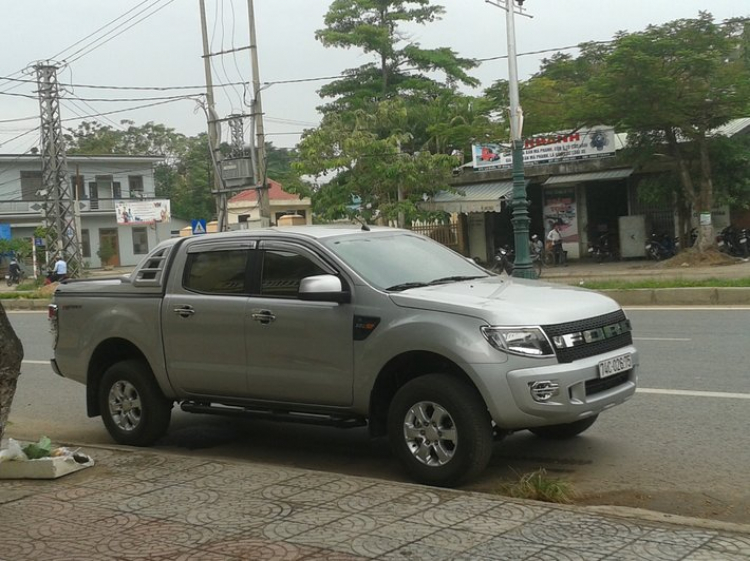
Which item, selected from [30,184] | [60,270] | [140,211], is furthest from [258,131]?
[30,184]

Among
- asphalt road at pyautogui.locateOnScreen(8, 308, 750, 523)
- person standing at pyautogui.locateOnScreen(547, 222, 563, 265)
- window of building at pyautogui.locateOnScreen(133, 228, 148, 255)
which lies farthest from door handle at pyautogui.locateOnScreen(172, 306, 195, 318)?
window of building at pyautogui.locateOnScreen(133, 228, 148, 255)

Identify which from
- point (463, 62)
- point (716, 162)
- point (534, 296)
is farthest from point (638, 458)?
point (463, 62)

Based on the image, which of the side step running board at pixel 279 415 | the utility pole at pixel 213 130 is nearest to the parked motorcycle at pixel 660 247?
the utility pole at pixel 213 130

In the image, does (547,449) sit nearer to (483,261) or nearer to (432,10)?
(483,261)

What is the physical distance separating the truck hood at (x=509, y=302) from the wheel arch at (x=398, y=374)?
0.34 metres

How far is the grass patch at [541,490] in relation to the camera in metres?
5.36

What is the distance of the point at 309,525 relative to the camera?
4.79 m

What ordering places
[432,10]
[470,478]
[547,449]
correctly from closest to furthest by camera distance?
[470,478] < [547,449] < [432,10]

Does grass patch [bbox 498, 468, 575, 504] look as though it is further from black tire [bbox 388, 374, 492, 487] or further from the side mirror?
the side mirror

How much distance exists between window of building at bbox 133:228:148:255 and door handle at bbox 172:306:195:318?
2222 inches

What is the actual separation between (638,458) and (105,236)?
2274 inches

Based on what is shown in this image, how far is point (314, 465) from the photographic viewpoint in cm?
679

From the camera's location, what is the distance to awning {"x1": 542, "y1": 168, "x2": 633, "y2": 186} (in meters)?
29.2

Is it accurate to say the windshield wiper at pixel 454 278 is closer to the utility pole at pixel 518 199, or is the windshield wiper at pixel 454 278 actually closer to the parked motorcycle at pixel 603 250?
the utility pole at pixel 518 199
